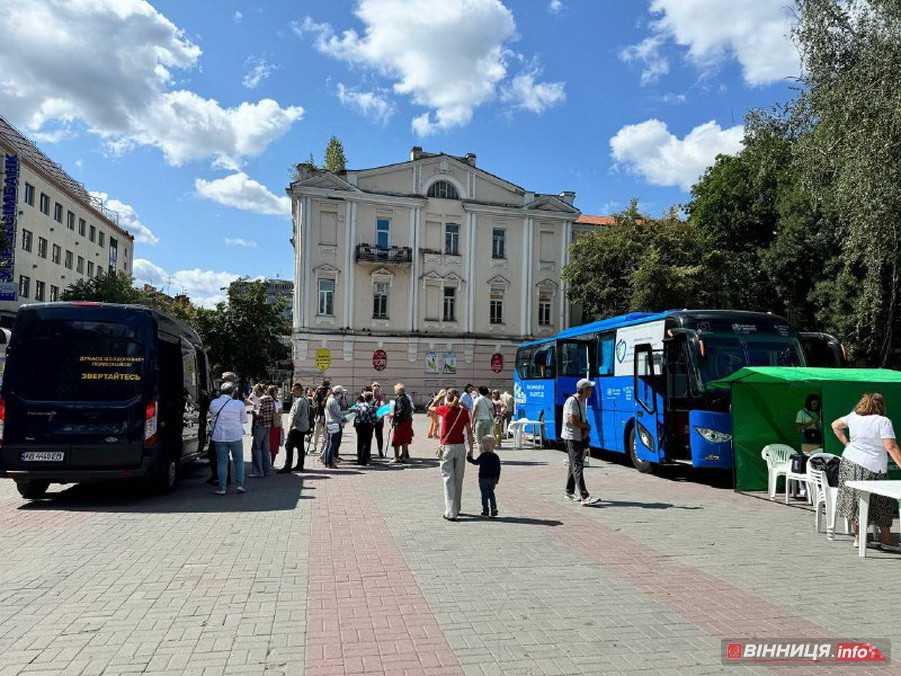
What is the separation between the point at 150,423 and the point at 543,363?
46.7 ft

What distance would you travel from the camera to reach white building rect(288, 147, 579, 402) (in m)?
41.7

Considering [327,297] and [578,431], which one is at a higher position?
[327,297]

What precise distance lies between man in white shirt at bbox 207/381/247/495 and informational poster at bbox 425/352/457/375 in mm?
32199

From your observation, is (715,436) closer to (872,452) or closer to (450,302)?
(872,452)

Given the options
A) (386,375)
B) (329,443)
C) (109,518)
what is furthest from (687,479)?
(386,375)

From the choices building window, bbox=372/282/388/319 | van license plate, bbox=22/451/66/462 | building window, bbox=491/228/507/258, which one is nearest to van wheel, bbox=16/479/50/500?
van license plate, bbox=22/451/66/462

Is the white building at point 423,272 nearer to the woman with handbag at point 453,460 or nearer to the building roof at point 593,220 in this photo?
the building roof at point 593,220

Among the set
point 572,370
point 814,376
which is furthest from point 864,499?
point 572,370

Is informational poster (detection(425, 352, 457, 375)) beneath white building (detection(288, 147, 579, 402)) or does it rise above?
beneath

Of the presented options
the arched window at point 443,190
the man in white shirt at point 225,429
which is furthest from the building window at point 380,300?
the man in white shirt at point 225,429

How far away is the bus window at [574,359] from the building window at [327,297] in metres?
23.6

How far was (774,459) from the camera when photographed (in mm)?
11469

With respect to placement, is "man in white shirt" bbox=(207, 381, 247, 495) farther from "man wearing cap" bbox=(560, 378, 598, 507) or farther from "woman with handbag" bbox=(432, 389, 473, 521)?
"man wearing cap" bbox=(560, 378, 598, 507)

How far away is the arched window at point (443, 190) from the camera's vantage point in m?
44.2
